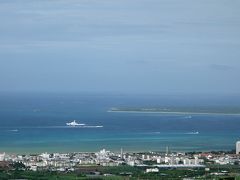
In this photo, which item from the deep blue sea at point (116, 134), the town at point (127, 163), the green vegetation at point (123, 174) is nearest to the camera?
the green vegetation at point (123, 174)

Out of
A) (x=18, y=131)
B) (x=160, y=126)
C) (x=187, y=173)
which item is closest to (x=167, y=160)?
(x=187, y=173)

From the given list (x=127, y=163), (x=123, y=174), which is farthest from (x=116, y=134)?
(x=123, y=174)

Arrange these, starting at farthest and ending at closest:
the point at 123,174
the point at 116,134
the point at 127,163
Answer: the point at 116,134, the point at 127,163, the point at 123,174

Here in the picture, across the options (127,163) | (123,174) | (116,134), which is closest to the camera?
(123,174)

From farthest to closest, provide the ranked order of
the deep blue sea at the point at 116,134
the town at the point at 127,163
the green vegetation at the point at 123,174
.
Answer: the deep blue sea at the point at 116,134, the town at the point at 127,163, the green vegetation at the point at 123,174

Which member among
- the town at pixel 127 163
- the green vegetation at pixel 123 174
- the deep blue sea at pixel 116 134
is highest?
the deep blue sea at pixel 116 134

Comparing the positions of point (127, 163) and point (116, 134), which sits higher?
point (116, 134)

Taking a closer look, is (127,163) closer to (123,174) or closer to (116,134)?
(123,174)

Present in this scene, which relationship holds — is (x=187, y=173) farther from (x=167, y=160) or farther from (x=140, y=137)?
(x=140, y=137)

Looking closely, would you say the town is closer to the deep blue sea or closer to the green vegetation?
the green vegetation

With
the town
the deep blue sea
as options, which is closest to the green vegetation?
the town

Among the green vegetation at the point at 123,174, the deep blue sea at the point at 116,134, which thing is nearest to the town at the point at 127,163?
the green vegetation at the point at 123,174

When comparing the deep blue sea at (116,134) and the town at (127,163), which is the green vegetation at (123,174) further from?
the deep blue sea at (116,134)
